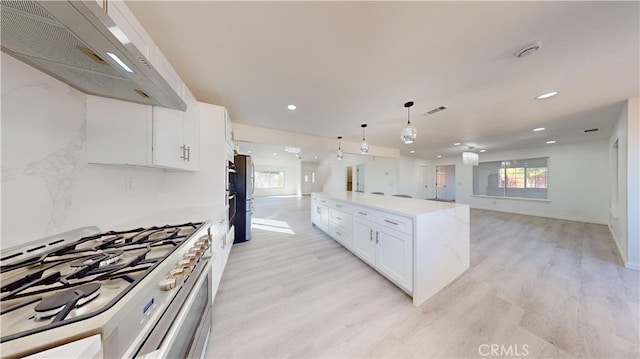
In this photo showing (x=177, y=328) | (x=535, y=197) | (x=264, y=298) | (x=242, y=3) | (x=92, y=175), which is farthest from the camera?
(x=535, y=197)

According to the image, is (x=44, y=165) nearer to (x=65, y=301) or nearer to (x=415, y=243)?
(x=65, y=301)

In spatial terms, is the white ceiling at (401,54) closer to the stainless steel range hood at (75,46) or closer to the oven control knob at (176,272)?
the stainless steel range hood at (75,46)

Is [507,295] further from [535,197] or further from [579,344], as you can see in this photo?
[535,197]

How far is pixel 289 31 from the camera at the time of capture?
4.67ft

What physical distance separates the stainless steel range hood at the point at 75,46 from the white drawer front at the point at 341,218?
254 centimetres

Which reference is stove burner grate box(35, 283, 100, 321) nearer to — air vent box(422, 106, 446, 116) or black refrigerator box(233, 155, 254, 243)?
black refrigerator box(233, 155, 254, 243)

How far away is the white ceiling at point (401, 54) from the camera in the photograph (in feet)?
4.11

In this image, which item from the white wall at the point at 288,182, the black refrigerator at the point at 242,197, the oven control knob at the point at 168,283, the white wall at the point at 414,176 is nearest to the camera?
the oven control knob at the point at 168,283

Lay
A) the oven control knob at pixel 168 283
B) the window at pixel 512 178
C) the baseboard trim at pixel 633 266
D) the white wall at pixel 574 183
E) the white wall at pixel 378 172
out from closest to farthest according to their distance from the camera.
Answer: the oven control knob at pixel 168 283
the baseboard trim at pixel 633 266
the white wall at pixel 574 183
the window at pixel 512 178
the white wall at pixel 378 172

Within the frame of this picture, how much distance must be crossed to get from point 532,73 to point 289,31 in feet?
8.08

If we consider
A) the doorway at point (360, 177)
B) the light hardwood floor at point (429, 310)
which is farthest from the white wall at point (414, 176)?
the light hardwood floor at point (429, 310)

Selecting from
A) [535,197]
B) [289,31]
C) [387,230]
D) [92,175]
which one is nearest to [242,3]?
[289,31]

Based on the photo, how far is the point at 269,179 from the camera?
11.5 metres

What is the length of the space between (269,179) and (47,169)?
10627 mm
